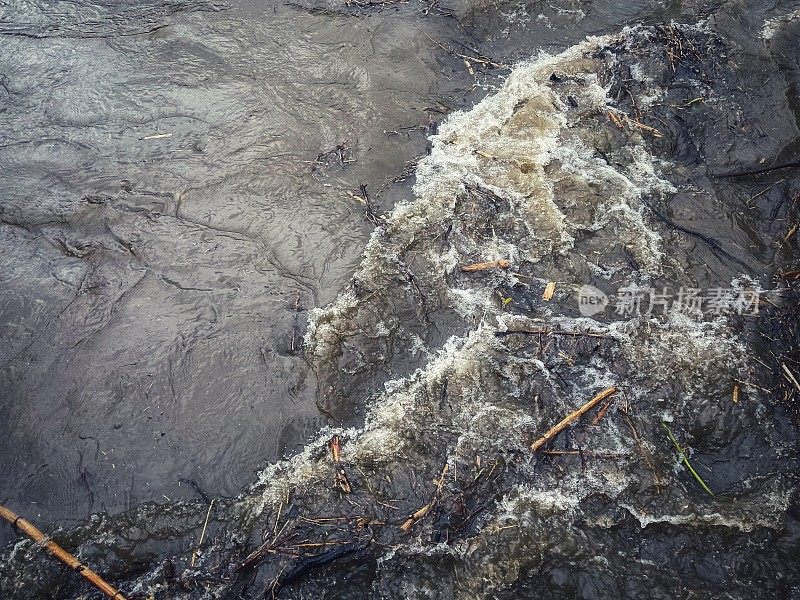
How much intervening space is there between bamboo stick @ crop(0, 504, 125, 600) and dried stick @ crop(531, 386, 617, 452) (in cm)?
254

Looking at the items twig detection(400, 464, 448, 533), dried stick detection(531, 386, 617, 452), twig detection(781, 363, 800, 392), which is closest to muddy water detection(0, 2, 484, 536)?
twig detection(400, 464, 448, 533)

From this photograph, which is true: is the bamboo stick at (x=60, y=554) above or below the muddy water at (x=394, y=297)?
below

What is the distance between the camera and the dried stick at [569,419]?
3.59 meters

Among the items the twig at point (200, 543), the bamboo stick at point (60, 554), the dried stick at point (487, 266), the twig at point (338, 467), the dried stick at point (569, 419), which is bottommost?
the bamboo stick at point (60, 554)

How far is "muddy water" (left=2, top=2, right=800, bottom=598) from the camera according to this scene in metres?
3.28

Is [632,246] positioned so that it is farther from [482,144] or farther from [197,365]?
[197,365]

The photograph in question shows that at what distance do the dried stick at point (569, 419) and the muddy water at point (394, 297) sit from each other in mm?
76

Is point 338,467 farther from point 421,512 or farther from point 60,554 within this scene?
point 60,554

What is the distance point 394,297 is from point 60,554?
2.61 metres

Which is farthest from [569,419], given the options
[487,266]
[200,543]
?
[200,543]

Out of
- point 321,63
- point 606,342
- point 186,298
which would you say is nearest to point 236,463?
point 186,298

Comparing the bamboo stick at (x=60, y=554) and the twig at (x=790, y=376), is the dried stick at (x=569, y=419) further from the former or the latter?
the bamboo stick at (x=60, y=554)

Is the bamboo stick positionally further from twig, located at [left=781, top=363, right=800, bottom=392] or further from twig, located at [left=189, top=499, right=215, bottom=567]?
twig, located at [left=781, top=363, right=800, bottom=392]

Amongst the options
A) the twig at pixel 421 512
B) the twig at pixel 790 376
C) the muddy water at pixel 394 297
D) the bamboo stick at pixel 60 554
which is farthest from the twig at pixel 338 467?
the twig at pixel 790 376
